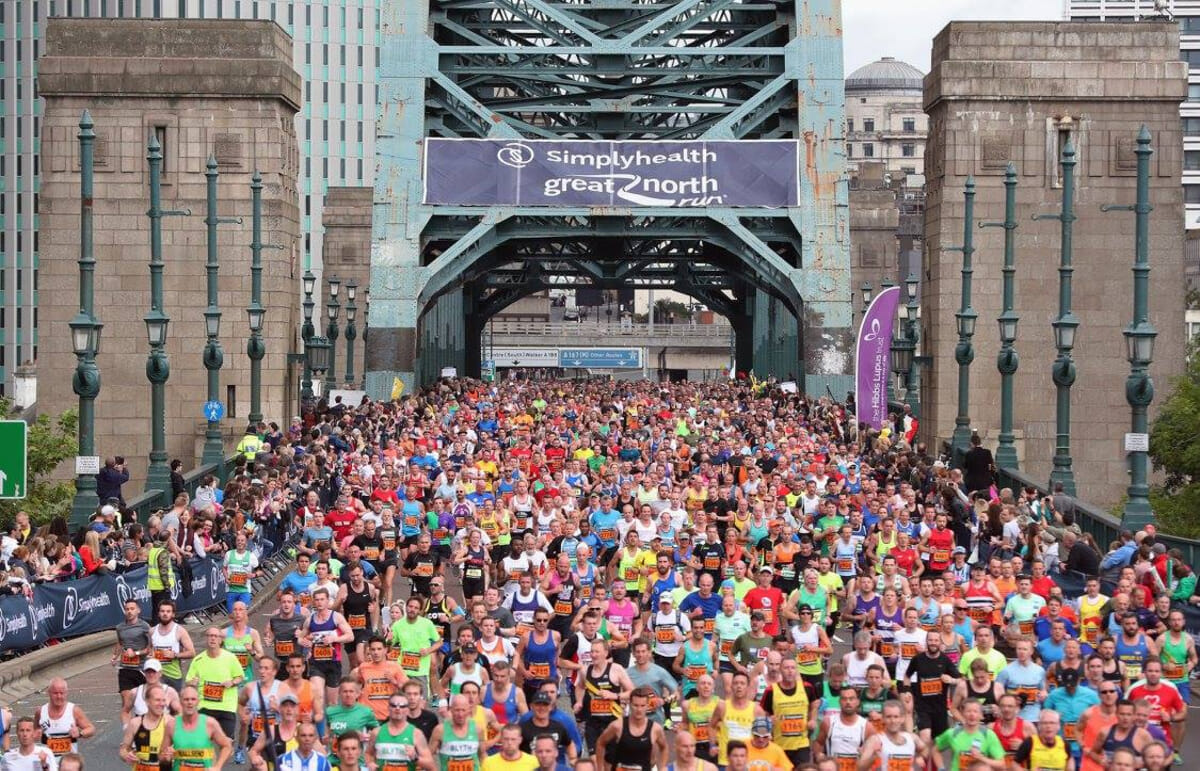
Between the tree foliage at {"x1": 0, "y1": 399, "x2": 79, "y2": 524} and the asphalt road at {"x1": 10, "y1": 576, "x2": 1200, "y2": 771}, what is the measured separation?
81.1ft

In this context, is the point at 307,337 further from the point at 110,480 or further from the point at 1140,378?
the point at 1140,378

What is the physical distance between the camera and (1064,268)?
32250 millimetres

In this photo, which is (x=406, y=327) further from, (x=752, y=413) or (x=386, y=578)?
(x=386, y=578)

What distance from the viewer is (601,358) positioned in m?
130

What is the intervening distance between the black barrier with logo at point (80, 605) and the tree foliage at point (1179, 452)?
3011 centimetres

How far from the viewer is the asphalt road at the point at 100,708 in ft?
58.4

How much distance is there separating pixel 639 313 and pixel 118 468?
149 meters

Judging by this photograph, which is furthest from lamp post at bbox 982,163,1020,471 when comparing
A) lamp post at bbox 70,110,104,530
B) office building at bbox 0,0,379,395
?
office building at bbox 0,0,379,395

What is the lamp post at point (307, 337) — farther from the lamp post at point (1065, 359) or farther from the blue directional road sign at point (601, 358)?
the blue directional road sign at point (601, 358)

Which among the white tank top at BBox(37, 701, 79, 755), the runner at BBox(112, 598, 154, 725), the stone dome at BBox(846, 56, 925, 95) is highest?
the stone dome at BBox(846, 56, 925, 95)

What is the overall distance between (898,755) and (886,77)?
179m

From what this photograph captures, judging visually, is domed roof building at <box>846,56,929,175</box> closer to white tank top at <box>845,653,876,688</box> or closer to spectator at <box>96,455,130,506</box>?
spectator at <box>96,455,130,506</box>

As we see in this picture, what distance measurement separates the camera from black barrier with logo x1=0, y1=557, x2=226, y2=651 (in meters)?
20.7

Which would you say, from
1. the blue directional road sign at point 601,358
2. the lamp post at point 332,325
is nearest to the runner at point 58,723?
the lamp post at point 332,325
